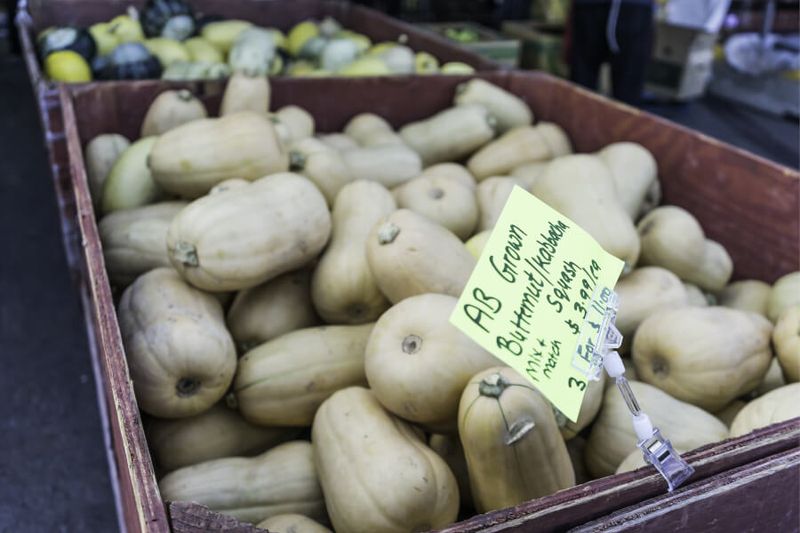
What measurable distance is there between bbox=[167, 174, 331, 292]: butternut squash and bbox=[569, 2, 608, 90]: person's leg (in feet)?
10.6

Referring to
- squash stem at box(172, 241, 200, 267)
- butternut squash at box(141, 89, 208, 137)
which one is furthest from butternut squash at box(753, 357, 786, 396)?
butternut squash at box(141, 89, 208, 137)

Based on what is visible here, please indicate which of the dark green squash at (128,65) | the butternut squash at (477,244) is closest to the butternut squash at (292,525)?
the butternut squash at (477,244)

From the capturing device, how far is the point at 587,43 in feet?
14.5

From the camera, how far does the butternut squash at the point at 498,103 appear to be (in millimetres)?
2590

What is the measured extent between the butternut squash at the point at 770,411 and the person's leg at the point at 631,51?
3.28m

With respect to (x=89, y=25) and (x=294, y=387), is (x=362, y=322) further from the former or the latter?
(x=89, y=25)

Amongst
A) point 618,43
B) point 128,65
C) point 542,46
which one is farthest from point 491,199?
point 542,46

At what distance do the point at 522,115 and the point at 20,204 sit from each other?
115 inches

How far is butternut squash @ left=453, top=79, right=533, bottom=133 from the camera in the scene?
259 centimetres

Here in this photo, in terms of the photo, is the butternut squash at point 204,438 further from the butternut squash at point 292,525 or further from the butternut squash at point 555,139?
the butternut squash at point 555,139

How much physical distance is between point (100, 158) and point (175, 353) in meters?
1.00

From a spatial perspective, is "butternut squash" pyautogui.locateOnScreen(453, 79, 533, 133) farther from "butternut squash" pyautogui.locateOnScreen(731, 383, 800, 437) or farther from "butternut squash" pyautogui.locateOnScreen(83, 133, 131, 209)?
"butternut squash" pyautogui.locateOnScreen(731, 383, 800, 437)

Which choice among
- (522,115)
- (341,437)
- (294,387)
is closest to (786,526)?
(341,437)

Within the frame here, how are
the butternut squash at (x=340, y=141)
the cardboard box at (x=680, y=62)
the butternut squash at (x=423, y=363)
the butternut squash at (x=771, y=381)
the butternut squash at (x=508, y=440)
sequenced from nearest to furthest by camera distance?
the butternut squash at (x=508, y=440) < the butternut squash at (x=423, y=363) < the butternut squash at (x=771, y=381) < the butternut squash at (x=340, y=141) < the cardboard box at (x=680, y=62)
